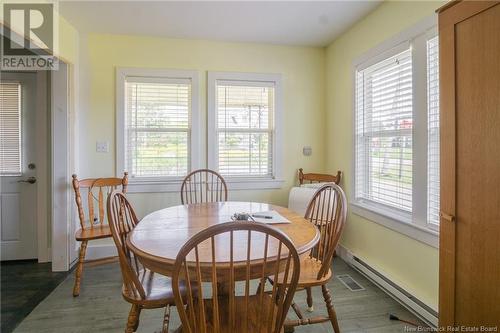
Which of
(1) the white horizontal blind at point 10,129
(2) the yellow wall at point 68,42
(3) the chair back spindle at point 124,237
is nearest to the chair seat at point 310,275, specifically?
(3) the chair back spindle at point 124,237

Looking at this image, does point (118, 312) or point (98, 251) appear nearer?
point (118, 312)

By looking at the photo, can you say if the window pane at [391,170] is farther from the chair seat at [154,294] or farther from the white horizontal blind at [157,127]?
the white horizontal blind at [157,127]

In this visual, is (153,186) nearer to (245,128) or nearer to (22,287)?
(245,128)

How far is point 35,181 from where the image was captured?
299 cm

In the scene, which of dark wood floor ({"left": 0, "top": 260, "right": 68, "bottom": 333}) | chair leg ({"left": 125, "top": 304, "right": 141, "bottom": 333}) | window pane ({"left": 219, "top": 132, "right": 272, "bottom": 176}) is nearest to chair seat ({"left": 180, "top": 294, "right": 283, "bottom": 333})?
chair leg ({"left": 125, "top": 304, "right": 141, "bottom": 333})

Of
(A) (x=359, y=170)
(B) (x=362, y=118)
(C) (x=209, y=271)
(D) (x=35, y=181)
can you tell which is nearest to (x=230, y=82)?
(B) (x=362, y=118)

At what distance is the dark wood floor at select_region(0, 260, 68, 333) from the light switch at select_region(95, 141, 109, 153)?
1273mm

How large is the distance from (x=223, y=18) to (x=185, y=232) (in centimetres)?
213

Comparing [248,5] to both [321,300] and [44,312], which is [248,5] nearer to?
[321,300]

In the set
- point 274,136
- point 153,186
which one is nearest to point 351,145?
point 274,136

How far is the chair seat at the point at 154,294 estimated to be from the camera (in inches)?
55.6

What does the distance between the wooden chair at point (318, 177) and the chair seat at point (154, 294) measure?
215 centimetres

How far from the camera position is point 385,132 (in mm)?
2494

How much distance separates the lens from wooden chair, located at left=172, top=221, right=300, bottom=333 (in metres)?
1.01
